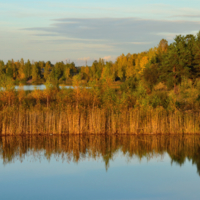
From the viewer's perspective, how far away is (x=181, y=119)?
1489 centimetres

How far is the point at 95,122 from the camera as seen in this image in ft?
47.6

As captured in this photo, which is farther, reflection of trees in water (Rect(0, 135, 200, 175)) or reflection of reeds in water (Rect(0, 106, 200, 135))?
reflection of reeds in water (Rect(0, 106, 200, 135))

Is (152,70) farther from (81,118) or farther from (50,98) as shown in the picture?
(81,118)

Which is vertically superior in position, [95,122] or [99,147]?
[95,122]

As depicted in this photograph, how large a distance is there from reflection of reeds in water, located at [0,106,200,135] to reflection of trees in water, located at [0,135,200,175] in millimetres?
354

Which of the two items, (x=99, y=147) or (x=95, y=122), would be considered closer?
(x=99, y=147)

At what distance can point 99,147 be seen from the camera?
41.9 ft

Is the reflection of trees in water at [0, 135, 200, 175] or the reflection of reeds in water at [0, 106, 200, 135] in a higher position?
the reflection of reeds in water at [0, 106, 200, 135]

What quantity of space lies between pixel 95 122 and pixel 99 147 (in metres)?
1.97

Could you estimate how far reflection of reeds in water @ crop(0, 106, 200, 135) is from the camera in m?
14.1

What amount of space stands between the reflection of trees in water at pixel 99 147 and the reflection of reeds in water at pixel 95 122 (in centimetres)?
35

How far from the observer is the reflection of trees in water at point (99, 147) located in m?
11.7

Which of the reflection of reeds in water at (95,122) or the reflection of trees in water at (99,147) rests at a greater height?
the reflection of reeds in water at (95,122)

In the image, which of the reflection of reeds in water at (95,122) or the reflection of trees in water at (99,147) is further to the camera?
the reflection of reeds in water at (95,122)
